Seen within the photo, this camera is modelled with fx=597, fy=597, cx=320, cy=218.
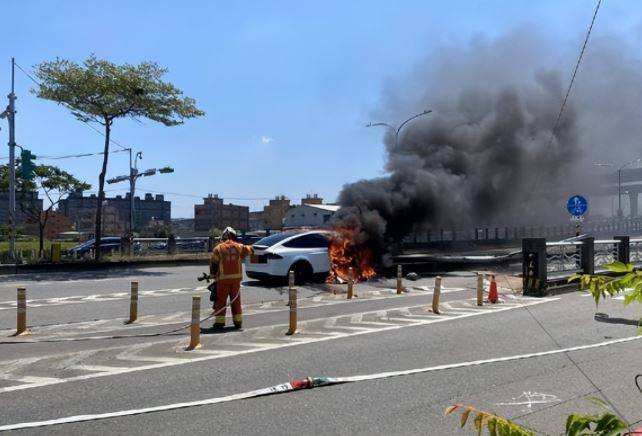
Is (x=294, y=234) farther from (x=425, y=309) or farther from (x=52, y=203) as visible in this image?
(x=52, y=203)

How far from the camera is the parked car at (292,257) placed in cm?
1556

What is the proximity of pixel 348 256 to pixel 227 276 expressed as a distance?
8.28 metres

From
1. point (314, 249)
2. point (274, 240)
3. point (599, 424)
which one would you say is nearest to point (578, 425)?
point (599, 424)

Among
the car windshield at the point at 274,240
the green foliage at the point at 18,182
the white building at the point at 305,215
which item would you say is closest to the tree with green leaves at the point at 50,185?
the green foliage at the point at 18,182

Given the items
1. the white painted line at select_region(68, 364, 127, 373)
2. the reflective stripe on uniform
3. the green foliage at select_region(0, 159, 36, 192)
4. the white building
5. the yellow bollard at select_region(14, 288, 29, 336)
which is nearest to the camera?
the white painted line at select_region(68, 364, 127, 373)

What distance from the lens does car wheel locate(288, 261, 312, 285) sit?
52.4 ft

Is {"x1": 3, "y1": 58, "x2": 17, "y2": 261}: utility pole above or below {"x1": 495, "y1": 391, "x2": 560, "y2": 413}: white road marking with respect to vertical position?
above

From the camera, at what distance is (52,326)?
10062 mm

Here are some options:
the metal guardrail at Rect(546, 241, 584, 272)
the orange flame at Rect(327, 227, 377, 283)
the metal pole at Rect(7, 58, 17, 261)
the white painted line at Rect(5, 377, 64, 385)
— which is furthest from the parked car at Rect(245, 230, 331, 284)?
the metal pole at Rect(7, 58, 17, 261)

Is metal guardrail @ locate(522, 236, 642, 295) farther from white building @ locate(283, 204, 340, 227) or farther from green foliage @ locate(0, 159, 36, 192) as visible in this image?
white building @ locate(283, 204, 340, 227)

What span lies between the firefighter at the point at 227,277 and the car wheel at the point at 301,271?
654cm

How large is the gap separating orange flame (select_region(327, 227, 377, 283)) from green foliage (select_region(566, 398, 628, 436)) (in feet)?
48.6

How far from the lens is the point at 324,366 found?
6918 mm

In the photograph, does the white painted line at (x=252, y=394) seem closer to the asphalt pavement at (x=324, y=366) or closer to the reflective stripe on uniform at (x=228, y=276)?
the asphalt pavement at (x=324, y=366)
